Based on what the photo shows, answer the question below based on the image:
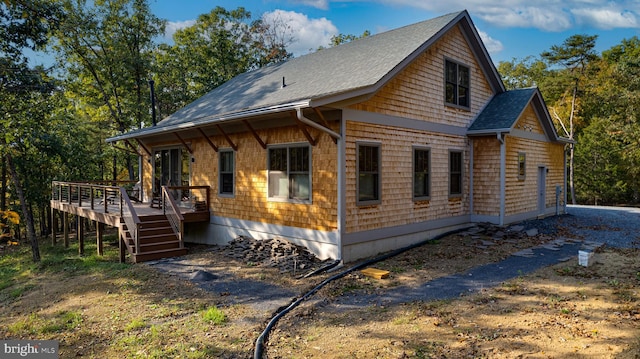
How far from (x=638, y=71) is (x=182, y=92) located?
3132cm

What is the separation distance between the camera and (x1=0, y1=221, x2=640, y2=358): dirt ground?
4.57 m

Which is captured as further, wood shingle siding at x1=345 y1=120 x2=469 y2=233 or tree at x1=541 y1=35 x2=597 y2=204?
tree at x1=541 y1=35 x2=597 y2=204

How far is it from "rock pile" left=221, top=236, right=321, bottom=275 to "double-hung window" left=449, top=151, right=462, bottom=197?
5507 millimetres

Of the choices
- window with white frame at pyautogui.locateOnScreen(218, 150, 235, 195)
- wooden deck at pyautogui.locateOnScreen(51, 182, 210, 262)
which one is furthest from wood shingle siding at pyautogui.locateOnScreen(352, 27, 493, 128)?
wooden deck at pyautogui.locateOnScreen(51, 182, 210, 262)

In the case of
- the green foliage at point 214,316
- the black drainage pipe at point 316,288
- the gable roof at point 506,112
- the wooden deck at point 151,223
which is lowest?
the green foliage at point 214,316

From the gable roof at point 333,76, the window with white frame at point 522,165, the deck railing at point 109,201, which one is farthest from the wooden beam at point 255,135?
the window with white frame at point 522,165

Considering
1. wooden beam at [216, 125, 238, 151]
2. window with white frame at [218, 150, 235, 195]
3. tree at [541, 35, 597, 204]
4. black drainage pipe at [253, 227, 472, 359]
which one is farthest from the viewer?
tree at [541, 35, 597, 204]

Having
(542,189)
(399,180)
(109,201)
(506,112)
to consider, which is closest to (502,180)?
(506,112)

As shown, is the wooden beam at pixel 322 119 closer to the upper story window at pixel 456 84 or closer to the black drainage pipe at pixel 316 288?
the black drainage pipe at pixel 316 288

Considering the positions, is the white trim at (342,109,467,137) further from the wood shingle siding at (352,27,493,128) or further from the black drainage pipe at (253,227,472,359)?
the black drainage pipe at (253,227,472,359)

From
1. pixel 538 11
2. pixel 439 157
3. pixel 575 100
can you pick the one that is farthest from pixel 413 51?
pixel 538 11

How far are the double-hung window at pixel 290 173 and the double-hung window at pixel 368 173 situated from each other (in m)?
1.25

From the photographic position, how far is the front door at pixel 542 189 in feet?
49.3

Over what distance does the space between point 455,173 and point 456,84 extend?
115 inches
